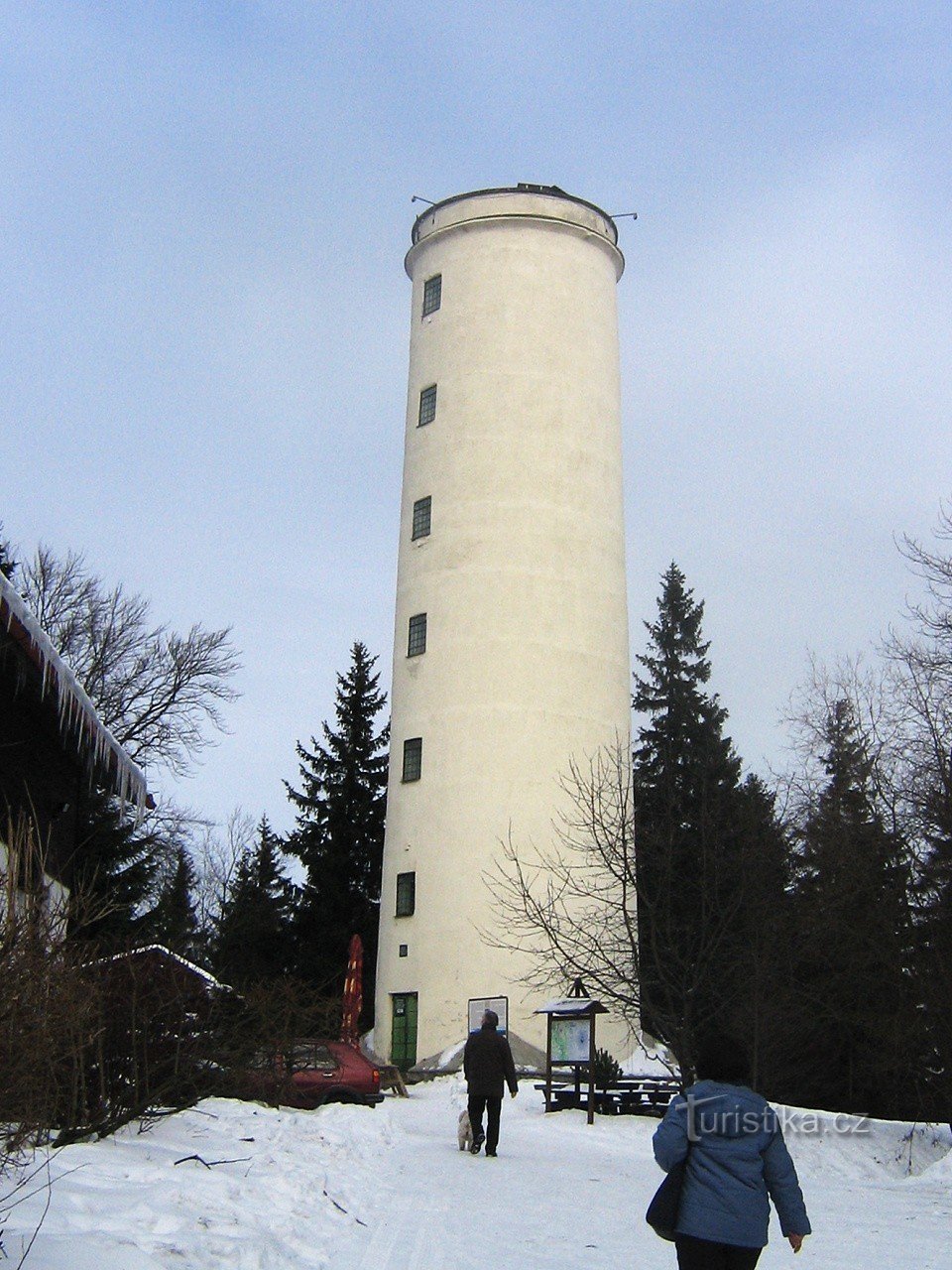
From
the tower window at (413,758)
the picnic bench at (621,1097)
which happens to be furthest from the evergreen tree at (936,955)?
the tower window at (413,758)

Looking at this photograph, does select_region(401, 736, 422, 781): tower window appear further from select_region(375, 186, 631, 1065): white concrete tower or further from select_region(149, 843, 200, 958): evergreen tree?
select_region(149, 843, 200, 958): evergreen tree

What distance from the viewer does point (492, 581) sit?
115 ft

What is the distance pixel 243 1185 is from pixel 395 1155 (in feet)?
21.4

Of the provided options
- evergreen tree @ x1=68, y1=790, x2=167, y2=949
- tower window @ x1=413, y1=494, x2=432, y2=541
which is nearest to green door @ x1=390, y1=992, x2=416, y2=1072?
evergreen tree @ x1=68, y1=790, x2=167, y2=949

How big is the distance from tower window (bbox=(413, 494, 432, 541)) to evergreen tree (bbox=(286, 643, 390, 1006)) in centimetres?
Result: 1064

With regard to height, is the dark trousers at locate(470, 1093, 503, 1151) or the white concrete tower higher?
the white concrete tower

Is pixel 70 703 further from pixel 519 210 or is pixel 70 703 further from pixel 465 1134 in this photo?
pixel 519 210

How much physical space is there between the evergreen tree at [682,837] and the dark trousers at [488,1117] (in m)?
8.23

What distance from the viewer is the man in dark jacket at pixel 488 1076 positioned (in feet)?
51.6

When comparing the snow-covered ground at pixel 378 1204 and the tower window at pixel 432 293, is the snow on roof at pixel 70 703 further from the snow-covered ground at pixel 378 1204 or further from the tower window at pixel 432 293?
the tower window at pixel 432 293

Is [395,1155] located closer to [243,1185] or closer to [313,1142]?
[313,1142]

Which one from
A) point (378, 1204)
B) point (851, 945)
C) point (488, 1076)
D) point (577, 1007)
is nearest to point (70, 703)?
point (378, 1204)

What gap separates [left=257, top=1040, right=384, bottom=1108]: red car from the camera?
17.2 metres

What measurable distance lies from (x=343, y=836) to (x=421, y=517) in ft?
38.8
